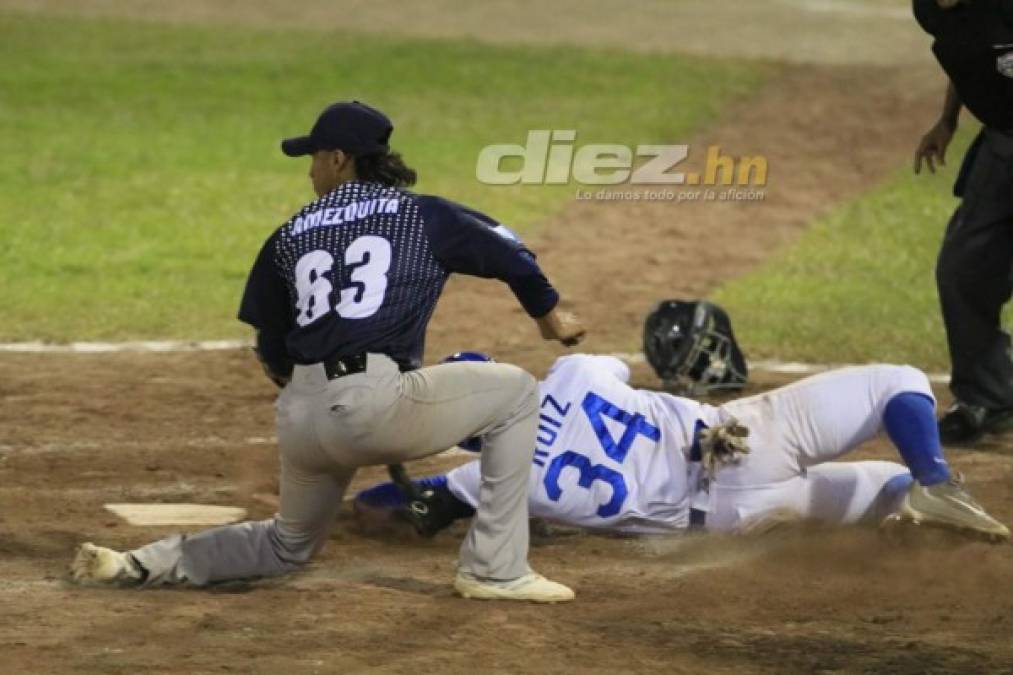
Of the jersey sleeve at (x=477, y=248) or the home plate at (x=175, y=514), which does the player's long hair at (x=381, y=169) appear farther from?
the home plate at (x=175, y=514)

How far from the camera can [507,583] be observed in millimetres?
6898

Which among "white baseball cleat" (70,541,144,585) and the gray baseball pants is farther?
"white baseball cleat" (70,541,144,585)

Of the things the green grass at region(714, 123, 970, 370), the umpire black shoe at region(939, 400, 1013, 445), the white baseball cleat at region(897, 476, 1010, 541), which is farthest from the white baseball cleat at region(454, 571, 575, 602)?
the green grass at region(714, 123, 970, 370)

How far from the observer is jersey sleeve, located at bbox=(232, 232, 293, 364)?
275 inches

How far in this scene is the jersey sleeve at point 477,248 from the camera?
6844mm

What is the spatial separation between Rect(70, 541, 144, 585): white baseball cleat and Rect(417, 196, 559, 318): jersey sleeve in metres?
1.48

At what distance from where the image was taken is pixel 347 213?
6922 mm

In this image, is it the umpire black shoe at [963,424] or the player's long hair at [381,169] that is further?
the umpire black shoe at [963,424]

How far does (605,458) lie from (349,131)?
156cm

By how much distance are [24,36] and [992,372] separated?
13.4m

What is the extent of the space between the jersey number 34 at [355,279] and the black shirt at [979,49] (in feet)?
11.2

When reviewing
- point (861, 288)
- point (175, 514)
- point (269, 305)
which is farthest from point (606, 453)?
point (861, 288)

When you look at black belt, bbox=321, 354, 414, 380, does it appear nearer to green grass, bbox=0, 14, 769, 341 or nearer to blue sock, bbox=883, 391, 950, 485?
blue sock, bbox=883, 391, 950, 485

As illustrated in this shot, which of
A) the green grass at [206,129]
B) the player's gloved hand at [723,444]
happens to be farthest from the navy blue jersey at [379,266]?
the green grass at [206,129]
